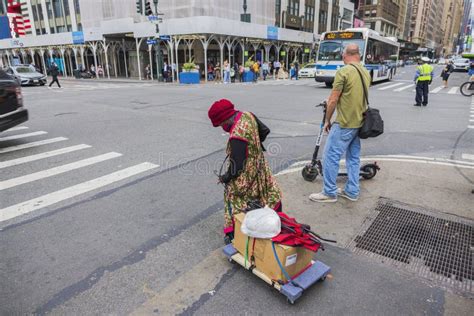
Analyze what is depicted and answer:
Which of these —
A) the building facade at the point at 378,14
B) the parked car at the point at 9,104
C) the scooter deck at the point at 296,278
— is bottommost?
the scooter deck at the point at 296,278

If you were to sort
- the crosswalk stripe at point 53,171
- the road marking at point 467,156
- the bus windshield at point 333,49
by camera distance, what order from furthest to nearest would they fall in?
the bus windshield at point 333,49 → the road marking at point 467,156 → the crosswalk stripe at point 53,171

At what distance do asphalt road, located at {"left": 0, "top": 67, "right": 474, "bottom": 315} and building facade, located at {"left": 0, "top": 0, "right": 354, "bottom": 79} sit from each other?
21.4 m

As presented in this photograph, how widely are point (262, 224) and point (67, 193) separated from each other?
3.47 m

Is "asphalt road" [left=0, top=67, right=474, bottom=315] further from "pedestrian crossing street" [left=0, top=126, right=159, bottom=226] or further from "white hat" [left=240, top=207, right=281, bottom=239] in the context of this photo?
"white hat" [left=240, top=207, right=281, bottom=239]

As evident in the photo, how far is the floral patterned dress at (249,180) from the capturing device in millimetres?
2926

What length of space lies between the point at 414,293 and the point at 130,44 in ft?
133

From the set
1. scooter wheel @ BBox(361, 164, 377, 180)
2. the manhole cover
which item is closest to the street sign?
scooter wheel @ BBox(361, 164, 377, 180)

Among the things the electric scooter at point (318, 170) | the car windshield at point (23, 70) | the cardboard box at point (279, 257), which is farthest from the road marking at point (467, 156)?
the car windshield at point (23, 70)

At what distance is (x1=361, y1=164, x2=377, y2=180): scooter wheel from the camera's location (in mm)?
5227

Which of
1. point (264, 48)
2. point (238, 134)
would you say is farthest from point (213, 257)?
point (264, 48)

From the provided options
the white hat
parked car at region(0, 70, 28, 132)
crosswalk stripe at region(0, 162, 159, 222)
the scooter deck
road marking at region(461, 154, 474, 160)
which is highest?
parked car at region(0, 70, 28, 132)

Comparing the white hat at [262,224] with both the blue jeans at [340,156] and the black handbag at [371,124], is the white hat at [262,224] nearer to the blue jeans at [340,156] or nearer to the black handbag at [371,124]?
the blue jeans at [340,156]

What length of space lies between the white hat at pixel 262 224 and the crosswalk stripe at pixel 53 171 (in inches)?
169

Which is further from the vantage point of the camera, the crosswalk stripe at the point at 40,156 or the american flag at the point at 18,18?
the american flag at the point at 18,18
